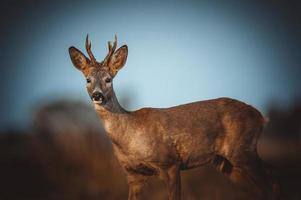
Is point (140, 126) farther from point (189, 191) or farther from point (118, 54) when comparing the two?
point (189, 191)

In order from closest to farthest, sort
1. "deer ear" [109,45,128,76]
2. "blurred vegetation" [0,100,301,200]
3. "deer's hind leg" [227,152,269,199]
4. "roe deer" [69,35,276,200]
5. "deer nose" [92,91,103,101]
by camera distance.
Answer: "deer nose" [92,91,103,101], "roe deer" [69,35,276,200], "deer ear" [109,45,128,76], "deer's hind leg" [227,152,269,199], "blurred vegetation" [0,100,301,200]

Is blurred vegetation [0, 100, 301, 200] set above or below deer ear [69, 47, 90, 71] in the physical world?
below

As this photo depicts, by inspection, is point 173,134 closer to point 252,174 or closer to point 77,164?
point 252,174

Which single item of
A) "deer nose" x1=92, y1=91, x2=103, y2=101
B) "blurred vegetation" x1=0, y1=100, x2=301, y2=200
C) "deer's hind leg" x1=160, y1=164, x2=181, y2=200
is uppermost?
"deer nose" x1=92, y1=91, x2=103, y2=101

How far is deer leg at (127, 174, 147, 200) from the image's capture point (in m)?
9.85

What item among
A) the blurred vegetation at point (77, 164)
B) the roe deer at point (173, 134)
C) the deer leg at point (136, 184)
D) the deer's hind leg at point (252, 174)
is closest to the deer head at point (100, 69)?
the roe deer at point (173, 134)

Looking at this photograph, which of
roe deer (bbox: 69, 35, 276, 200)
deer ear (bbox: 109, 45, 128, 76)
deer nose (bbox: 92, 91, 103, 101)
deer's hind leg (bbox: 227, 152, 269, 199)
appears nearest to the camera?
deer nose (bbox: 92, 91, 103, 101)

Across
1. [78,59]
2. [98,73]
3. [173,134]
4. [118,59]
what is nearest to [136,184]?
[173,134]

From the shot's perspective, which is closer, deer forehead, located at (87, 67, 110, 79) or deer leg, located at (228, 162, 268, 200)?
deer forehead, located at (87, 67, 110, 79)

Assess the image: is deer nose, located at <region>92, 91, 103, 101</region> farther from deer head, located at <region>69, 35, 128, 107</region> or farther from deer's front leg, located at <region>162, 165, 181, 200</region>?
deer's front leg, located at <region>162, 165, 181, 200</region>

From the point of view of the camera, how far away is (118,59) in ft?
32.6

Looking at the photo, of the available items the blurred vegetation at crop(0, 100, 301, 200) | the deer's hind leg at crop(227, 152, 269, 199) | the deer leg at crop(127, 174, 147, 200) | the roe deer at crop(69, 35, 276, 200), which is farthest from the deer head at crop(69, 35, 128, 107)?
the blurred vegetation at crop(0, 100, 301, 200)

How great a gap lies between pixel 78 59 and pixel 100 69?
21.8 inches

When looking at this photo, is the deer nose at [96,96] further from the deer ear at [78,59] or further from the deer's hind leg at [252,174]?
the deer's hind leg at [252,174]
